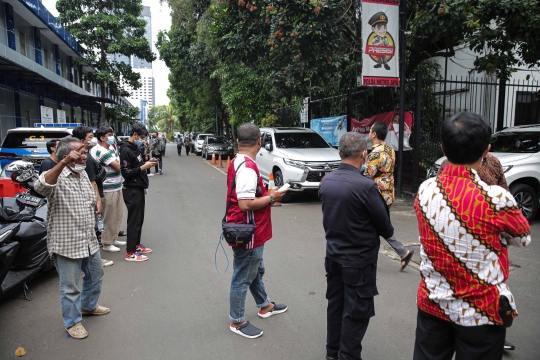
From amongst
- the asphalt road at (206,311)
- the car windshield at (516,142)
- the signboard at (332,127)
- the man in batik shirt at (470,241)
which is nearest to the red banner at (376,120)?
the signboard at (332,127)

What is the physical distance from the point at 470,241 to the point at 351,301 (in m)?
1.07

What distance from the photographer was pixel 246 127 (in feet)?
11.3

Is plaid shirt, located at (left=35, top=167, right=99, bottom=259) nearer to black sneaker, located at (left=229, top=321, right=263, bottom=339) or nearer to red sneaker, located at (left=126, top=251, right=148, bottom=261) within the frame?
black sneaker, located at (left=229, top=321, right=263, bottom=339)

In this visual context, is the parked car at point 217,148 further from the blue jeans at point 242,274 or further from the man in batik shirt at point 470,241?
the man in batik shirt at point 470,241

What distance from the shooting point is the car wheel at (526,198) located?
7469 millimetres

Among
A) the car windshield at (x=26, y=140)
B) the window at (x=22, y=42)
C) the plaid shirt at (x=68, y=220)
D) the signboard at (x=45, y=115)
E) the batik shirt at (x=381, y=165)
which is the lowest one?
the plaid shirt at (x=68, y=220)

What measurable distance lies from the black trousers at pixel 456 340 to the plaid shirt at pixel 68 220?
9.34 feet

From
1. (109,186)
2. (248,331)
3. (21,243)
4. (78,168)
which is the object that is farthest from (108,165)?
(248,331)

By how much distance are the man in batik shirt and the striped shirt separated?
4753 millimetres

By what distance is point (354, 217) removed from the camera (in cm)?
271

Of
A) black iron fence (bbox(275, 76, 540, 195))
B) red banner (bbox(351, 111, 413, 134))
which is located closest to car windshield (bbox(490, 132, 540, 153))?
black iron fence (bbox(275, 76, 540, 195))

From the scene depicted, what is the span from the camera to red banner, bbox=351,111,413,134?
9.94 m

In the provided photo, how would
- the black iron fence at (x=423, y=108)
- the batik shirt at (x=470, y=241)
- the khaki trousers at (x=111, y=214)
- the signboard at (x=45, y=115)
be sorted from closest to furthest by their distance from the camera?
1. the batik shirt at (x=470, y=241)
2. the khaki trousers at (x=111, y=214)
3. the black iron fence at (x=423, y=108)
4. the signboard at (x=45, y=115)

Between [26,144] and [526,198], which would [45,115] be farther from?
[526,198]
